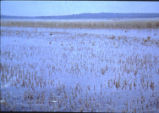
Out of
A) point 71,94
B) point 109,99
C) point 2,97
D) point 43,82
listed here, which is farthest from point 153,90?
point 2,97

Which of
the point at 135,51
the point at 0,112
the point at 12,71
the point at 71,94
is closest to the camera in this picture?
the point at 0,112

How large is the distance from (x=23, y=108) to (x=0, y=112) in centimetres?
30

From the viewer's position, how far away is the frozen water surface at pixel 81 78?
2.30 meters

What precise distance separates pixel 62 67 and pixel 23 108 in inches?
61.1

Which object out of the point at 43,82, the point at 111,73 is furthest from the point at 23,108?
the point at 111,73

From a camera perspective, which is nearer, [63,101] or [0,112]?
[0,112]

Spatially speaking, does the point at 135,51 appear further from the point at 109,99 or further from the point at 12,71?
the point at 12,71

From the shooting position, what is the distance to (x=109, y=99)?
2424 mm

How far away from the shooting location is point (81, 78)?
3.09 meters

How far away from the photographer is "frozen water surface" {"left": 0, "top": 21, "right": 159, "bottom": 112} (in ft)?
7.55

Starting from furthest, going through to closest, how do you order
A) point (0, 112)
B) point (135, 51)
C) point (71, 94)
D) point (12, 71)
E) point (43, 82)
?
point (135, 51) → point (12, 71) → point (43, 82) → point (71, 94) → point (0, 112)

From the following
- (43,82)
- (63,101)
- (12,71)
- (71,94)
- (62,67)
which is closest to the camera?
(63,101)

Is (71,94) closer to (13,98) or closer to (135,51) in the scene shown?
(13,98)

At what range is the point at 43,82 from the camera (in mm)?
2879
